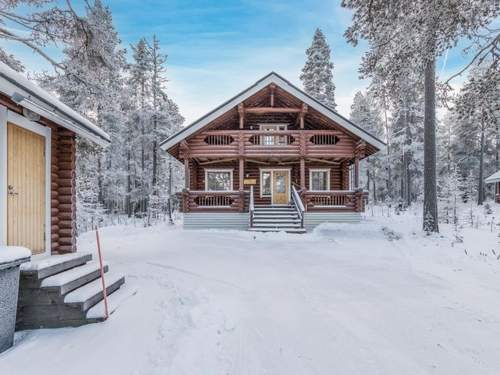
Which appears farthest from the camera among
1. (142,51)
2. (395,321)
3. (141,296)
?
(142,51)

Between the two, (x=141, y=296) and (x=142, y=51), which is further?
(x=142, y=51)

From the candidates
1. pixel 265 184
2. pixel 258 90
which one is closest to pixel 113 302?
pixel 258 90

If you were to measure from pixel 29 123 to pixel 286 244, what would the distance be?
7346 mm

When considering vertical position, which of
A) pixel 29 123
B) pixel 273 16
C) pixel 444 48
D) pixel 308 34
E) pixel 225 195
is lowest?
pixel 225 195

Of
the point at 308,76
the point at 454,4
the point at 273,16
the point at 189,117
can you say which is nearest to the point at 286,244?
the point at 454,4

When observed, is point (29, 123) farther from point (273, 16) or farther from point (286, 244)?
point (273, 16)

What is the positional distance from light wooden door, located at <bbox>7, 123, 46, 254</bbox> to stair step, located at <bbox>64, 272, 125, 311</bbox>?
1.34 m

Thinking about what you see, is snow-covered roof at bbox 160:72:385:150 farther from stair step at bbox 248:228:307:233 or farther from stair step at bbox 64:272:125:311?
stair step at bbox 64:272:125:311

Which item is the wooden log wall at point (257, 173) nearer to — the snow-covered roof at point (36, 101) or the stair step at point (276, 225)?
the stair step at point (276, 225)

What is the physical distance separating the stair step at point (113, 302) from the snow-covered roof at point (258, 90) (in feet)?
30.9

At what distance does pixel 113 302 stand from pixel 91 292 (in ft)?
1.19

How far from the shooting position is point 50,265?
3984mm

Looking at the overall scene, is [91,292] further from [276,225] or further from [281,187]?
[281,187]

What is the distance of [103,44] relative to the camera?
23.3 feet
